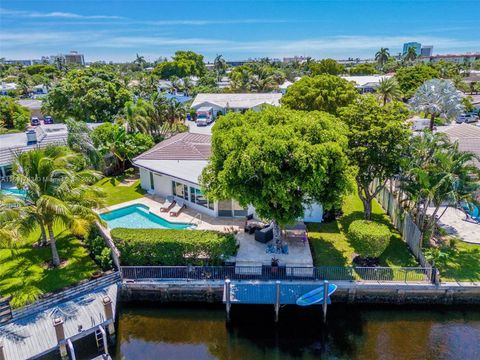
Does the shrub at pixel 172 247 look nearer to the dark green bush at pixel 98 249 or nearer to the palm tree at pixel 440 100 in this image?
the dark green bush at pixel 98 249

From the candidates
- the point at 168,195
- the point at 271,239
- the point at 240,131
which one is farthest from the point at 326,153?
the point at 168,195

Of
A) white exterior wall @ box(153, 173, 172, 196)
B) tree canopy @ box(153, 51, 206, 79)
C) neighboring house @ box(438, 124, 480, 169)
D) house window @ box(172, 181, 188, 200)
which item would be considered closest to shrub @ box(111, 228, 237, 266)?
house window @ box(172, 181, 188, 200)

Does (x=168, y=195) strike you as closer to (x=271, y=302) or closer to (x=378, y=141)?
(x=271, y=302)

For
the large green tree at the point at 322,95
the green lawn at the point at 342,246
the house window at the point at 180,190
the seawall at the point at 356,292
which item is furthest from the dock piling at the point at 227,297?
the large green tree at the point at 322,95

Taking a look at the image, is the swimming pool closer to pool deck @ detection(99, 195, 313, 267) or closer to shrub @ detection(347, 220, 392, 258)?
pool deck @ detection(99, 195, 313, 267)

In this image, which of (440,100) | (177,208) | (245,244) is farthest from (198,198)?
(440,100)
